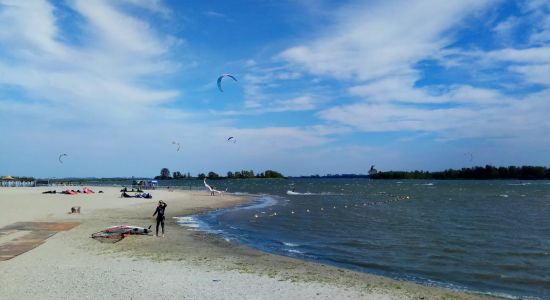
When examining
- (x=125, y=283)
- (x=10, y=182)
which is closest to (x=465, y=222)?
(x=125, y=283)

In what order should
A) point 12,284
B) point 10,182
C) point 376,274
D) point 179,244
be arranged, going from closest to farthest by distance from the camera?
point 12,284 → point 376,274 → point 179,244 → point 10,182

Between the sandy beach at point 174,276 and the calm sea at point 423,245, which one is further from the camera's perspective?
the calm sea at point 423,245

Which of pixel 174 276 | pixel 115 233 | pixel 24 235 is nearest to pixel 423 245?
pixel 174 276

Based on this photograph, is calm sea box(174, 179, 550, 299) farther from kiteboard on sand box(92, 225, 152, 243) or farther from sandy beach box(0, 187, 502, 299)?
kiteboard on sand box(92, 225, 152, 243)

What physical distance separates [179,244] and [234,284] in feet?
23.4

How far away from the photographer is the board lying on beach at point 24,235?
14469 mm

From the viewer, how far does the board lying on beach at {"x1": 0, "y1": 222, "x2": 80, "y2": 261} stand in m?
14.5

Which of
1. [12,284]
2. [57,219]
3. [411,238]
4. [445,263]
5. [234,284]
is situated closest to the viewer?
[12,284]

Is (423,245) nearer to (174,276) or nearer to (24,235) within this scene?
(174,276)

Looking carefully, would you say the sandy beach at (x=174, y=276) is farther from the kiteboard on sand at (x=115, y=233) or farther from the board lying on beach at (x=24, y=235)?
the kiteboard on sand at (x=115, y=233)

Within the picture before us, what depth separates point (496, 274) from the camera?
46.9 ft

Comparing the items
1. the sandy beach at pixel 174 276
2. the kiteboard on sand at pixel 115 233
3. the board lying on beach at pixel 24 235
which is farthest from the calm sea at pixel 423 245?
the board lying on beach at pixel 24 235

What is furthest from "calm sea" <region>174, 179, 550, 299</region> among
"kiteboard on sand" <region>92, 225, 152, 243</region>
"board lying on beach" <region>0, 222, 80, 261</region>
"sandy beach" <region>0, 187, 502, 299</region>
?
"board lying on beach" <region>0, 222, 80, 261</region>

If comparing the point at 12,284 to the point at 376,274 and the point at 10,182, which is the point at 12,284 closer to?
the point at 376,274
